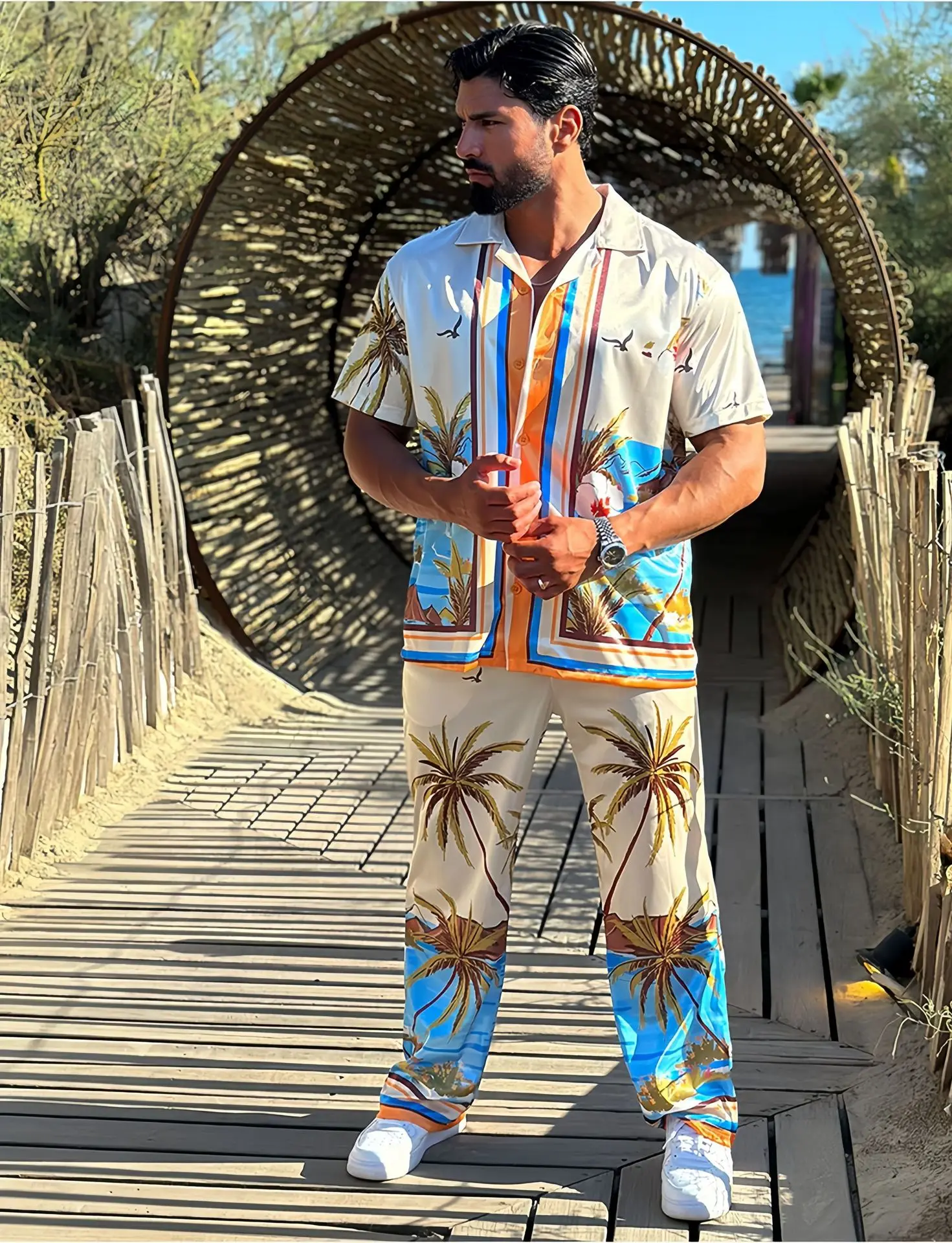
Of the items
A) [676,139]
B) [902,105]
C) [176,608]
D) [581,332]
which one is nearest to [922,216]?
[902,105]

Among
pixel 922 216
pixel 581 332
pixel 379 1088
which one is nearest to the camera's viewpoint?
pixel 581 332

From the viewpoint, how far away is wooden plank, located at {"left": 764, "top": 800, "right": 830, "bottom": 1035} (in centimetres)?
313

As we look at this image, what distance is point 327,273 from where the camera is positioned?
6867 millimetres

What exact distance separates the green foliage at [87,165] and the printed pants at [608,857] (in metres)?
4.08

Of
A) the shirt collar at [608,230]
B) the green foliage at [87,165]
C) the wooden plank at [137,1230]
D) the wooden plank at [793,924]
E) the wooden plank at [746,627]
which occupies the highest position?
the green foliage at [87,165]

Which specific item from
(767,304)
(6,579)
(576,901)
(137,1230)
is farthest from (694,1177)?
(767,304)

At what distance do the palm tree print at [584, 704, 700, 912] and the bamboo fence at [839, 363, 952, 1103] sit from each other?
63cm

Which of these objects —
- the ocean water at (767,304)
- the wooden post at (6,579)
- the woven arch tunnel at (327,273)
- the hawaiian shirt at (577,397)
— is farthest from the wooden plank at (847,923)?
the ocean water at (767,304)

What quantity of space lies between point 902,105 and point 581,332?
9.56 metres

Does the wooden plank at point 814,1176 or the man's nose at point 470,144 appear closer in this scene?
the man's nose at point 470,144

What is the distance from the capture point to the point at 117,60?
7395mm

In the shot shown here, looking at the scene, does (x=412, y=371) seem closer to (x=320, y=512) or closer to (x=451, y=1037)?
(x=451, y=1037)

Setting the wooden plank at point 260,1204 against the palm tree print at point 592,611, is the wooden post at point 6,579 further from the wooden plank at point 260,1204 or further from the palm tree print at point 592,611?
the palm tree print at point 592,611

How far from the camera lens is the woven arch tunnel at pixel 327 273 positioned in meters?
5.50
